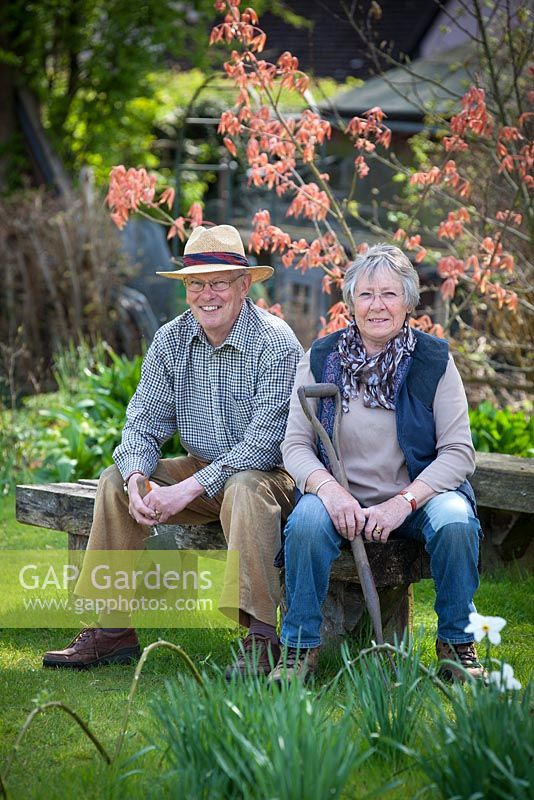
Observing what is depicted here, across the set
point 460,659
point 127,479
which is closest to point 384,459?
point 460,659

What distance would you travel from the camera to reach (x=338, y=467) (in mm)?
3713

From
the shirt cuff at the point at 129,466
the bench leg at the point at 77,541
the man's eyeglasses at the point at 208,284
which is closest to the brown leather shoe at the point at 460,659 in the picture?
the shirt cuff at the point at 129,466

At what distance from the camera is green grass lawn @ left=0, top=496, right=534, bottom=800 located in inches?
111

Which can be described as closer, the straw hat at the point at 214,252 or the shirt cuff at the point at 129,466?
the shirt cuff at the point at 129,466

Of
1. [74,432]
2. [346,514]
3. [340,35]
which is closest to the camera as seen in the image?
[346,514]

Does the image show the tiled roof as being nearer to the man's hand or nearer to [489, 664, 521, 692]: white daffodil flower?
the man's hand

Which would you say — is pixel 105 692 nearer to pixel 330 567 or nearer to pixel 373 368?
pixel 330 567

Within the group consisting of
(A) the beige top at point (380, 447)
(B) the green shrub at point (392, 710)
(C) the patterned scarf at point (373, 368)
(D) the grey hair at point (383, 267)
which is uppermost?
(D) the grey hair at point (383, 267)

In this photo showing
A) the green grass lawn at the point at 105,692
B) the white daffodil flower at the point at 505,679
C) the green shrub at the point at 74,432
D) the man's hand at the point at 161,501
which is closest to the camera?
the white daffodil flower at the point at 505,679

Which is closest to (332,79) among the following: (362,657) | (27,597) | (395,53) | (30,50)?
(395,53)

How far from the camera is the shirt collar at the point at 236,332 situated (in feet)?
13.7

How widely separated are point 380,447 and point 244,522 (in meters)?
0.51

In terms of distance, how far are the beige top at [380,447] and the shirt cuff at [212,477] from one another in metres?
0.27

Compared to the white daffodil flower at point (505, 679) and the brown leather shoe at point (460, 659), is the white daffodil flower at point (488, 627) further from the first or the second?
the brown leather shoe at point (460, 659)
